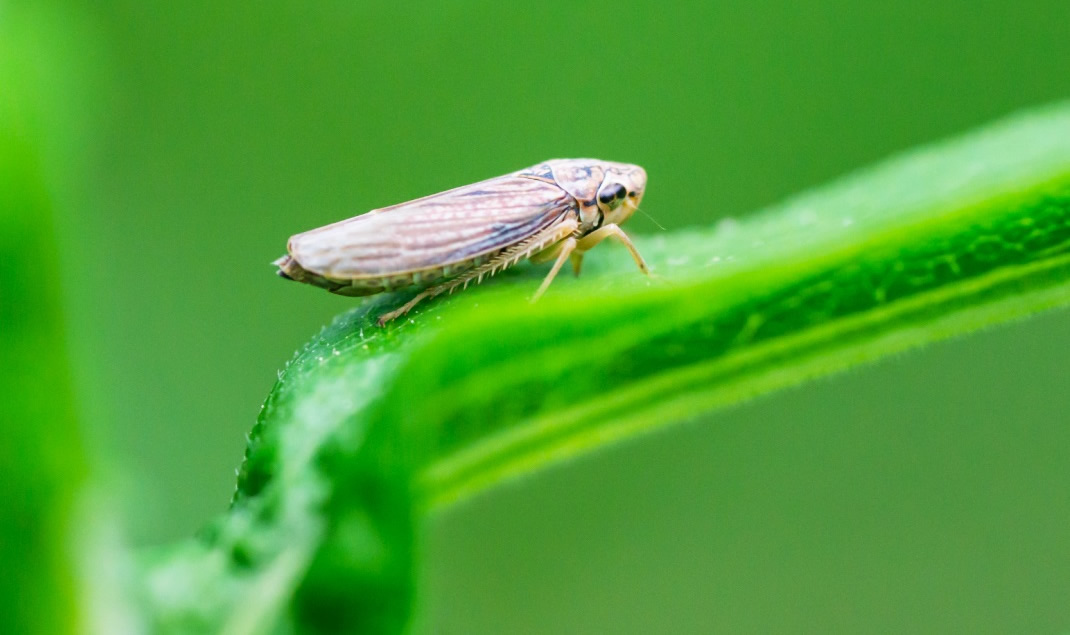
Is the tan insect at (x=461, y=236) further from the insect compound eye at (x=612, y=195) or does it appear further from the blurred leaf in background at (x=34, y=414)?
the blurred leaf in background at (x=34, y=414)

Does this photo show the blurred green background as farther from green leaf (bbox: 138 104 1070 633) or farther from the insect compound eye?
green leaf (bbox: 138 104 1070 633)

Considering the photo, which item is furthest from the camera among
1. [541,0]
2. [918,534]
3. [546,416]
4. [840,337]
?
[541,0]

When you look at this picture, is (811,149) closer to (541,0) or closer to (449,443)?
(541,0)

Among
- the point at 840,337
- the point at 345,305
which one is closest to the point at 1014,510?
the point at 345,305

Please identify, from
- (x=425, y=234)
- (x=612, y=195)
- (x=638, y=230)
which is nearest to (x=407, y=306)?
(x=425, y=234)

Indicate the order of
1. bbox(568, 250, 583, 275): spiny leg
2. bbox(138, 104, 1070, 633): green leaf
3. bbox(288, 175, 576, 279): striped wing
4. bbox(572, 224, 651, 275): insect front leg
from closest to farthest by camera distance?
bbox(138, 104, 1070, 633): green leaf
bbox(288, 175, 576, 279): striped wing
bbox(572, 224, 651, 275): insect front leg
bbox(568, 250, 583, 275): spiny leg

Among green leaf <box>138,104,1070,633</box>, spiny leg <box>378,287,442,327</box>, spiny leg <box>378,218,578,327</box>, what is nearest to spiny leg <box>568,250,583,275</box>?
spiny leg <box>378,218,578,327</box>
